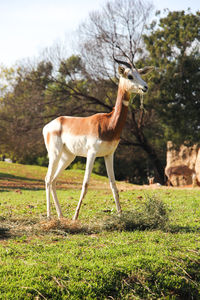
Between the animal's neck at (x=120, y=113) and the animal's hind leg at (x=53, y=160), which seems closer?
the animal's neck at (x=120, y=113)

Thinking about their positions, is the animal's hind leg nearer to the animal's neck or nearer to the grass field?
the grass field

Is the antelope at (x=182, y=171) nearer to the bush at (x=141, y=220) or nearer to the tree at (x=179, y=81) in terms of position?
the tree at (x=179, y=81)

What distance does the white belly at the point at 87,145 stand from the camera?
21.1ft

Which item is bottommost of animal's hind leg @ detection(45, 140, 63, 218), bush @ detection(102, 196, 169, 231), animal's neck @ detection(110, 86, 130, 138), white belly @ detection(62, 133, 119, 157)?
bush @ detection(102, 196, 169, 231)

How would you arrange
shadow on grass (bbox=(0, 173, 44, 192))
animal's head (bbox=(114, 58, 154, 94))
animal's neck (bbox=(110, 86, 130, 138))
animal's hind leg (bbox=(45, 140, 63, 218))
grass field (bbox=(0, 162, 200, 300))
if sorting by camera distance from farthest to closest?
shadow on grass (bbox=(0, 173, 44, 192))
animal's hind leg (bbox=(45, 140, 63, 218))
animal's neck (bbox=(110, 86, 130, 138))
animal's head (bbox=(114, 58, 154, 94))
grass field (bbox=(0, 162, 200, 300))

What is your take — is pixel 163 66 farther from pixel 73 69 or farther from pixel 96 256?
pixel 96 256

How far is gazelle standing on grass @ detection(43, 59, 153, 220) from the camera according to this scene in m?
6.45

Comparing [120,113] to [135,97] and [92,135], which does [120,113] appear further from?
[135,97]

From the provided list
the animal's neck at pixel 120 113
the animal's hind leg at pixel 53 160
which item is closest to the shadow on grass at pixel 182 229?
the animal's neck at pixel 120 113

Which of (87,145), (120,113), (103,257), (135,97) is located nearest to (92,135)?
(87,145)

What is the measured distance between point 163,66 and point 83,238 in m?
14.7

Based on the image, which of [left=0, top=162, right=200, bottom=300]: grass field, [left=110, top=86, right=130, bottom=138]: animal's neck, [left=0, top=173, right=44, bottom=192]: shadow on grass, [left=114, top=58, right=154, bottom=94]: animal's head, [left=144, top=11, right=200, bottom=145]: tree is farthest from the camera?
[left=144, top=11, right=200, bottom=145]: tree

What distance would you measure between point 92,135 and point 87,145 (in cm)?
20

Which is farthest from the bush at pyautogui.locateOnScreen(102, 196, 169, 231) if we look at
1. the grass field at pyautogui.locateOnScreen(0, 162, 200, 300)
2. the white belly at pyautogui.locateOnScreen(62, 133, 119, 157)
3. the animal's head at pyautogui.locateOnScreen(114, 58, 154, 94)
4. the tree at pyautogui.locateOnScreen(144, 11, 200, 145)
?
the tree at pyautogui.locateOnScreen(144, 11, 200, 145)
